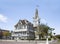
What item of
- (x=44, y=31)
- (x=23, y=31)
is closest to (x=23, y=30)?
(x=23, y=31)

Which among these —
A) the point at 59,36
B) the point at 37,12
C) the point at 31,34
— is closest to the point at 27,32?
the point at 31,34

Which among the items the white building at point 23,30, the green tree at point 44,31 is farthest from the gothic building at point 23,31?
the green tree at point 44,31

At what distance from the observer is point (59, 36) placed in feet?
8.38

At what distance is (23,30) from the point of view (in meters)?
59.0

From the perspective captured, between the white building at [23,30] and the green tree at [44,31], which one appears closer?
the green tree at [44,31]

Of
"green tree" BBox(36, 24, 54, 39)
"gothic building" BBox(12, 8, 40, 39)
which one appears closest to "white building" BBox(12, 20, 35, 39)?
"gothic building" BBox(12, 8, 40, 39)

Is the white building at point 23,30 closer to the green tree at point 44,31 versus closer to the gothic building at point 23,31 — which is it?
the gothic building at point 23,31

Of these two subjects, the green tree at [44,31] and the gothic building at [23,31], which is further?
the gothic building at [23,31]

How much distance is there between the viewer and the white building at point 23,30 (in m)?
57.9

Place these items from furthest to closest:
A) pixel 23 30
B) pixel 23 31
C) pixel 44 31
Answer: pixel 23 30 < pixel 23 31 < pixel 44 31

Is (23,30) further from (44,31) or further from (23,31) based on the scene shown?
(44,31)

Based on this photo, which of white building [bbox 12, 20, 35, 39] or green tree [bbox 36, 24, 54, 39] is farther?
white building [bbox 12, 20, 35, 39]

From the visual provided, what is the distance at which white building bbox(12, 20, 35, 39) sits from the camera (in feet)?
190

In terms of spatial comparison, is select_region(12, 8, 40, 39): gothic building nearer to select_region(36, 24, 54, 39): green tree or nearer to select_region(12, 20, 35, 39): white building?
select_region(12, 20, 35, 39): white building
